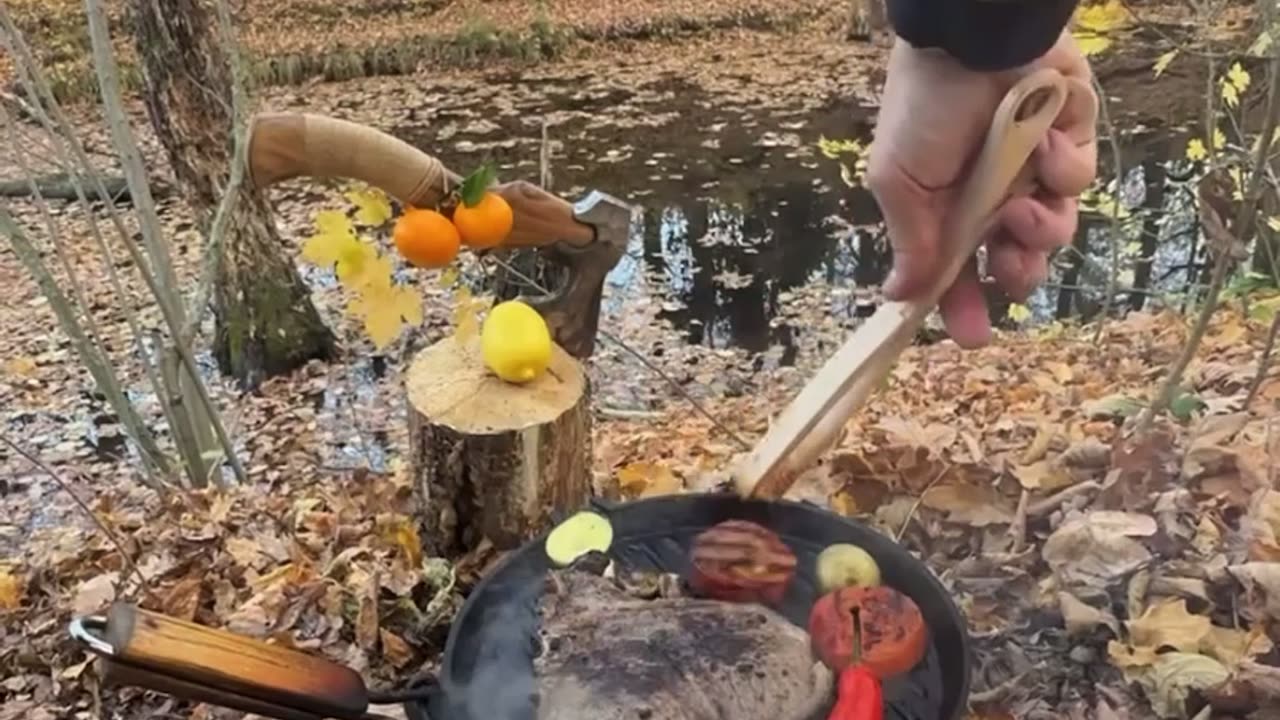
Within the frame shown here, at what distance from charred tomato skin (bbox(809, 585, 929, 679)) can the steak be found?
0.03 meters

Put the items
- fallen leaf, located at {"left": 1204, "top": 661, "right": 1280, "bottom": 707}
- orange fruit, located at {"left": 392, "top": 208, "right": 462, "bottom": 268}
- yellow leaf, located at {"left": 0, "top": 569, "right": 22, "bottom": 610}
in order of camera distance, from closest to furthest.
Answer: fallen leaf, located at {"left": 1204, "top": 661, "right": 1280, "bottom": 707} < orange fruit, located at {"left": 392, "top": 208, "right": 462, "bottom": 268} < yellow leaf, located at {"left": 0, "top": 569, "right": 22, "bottom": 610}

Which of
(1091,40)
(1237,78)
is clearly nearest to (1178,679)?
(1091,40)

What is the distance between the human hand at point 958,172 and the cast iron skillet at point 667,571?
16.6 inches

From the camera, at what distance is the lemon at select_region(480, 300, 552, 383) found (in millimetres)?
2148

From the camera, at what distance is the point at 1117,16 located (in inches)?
127

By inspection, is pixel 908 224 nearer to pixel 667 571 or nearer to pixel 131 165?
pixel 667 571

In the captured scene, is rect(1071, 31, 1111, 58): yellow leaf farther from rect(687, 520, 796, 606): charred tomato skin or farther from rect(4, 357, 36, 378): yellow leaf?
rect(4, 357, 36, 378): yellow leaf

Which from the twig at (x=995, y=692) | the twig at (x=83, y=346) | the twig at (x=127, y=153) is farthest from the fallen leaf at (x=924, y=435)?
the twig at (x=83, y=346)

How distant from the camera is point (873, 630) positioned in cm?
154

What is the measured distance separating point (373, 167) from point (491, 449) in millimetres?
559

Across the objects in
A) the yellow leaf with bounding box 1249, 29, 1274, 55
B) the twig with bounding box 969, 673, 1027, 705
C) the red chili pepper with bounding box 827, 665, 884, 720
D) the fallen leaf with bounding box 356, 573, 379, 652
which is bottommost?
the fallen leaf with bounding box 356, 573, 379, 652

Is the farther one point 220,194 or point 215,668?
point 220,194

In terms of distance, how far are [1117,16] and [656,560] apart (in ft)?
7.66

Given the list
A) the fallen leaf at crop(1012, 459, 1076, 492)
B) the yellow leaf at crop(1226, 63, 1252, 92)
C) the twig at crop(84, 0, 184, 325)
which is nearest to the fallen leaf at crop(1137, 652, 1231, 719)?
the fallen leaf at crop(1012, 459, 1076, 492)
